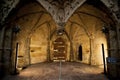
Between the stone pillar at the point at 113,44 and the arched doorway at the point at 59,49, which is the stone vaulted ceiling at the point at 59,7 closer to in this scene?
the stone pillar at the point at 113,44

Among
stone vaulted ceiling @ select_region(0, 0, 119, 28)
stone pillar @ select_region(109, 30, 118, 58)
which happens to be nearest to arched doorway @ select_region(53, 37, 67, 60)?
stone vaulted ceiling @ select_region(0, 0, 119, 28)

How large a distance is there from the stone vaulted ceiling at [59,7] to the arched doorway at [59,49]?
488 centimetres

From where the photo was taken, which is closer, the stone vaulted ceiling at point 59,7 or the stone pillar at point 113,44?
the stone vaulted ceiling at point 59,7

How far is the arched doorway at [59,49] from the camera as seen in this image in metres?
11.6

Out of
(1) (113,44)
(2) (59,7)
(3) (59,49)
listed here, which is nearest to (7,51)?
(2) (59,7)

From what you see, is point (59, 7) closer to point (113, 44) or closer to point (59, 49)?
point (113, 44)

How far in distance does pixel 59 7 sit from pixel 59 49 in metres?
5.30

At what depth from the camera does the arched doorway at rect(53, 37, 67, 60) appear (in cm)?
1155

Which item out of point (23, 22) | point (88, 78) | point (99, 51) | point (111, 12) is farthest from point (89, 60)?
point (23, 22)

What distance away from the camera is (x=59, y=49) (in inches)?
460

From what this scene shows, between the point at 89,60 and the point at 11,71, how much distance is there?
564cm

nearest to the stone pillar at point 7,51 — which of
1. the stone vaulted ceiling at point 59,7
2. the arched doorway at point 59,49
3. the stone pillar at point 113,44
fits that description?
the stone vaulted ceiling at point 59,7

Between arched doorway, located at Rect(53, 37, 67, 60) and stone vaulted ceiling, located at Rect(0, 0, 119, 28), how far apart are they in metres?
4.88

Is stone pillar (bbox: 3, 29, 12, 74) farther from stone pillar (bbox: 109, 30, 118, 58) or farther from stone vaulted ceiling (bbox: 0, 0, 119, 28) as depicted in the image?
stone pillar (bbox: 109, 30, 118, 58)
